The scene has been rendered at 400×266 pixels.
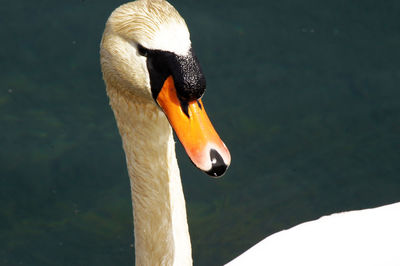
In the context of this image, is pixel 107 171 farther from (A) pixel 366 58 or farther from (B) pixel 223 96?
(A) pixel 366 58

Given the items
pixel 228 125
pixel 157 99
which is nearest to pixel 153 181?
pixel 157 99

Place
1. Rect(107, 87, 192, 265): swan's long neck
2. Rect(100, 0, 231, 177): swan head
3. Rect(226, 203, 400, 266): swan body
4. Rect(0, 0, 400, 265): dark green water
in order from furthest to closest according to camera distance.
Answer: Rect(0, 0, 400, 265): dark green water
Rect(226, 203, 400, 266): swan body
Rect(107, 87, 192, 265): swan's long neck
Rect(100, 0, 231, 177): swan head

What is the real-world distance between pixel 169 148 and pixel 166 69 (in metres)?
0.73

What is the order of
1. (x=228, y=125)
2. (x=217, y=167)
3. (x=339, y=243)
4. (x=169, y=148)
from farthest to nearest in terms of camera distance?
1. (x=228, y=125)
2. (x=339, y=243)
3. (x=169, y=148)
4. (x=217, y=167)

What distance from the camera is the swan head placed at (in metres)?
2.88

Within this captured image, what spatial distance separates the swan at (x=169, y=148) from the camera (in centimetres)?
292

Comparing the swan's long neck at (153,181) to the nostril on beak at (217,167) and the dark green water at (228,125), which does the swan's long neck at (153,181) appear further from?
the dark green water at (228,125)

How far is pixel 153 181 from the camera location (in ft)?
12.0

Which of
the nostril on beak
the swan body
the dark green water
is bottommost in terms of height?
the dark green water

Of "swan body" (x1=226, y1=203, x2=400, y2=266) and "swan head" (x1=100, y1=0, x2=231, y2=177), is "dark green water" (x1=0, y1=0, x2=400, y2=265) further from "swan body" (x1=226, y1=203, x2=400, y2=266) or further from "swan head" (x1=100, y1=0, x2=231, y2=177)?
"swan head" (x1=100, y1=0, x2=231, y2=177)

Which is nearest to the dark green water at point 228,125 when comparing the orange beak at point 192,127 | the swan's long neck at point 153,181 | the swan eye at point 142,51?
the swan's long neck at point 153,181

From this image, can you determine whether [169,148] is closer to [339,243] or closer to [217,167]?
[217,167]

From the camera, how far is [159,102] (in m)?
3.06

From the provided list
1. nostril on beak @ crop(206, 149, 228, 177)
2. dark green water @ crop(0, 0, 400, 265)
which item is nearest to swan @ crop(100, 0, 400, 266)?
nostril on beak @ crop(206, 149, 228, 177)
